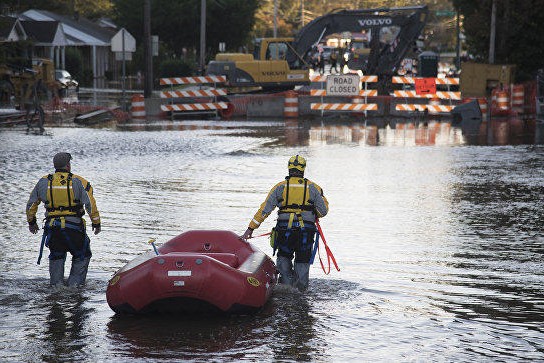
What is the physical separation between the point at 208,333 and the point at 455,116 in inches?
1125

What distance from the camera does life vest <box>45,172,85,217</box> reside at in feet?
37.6

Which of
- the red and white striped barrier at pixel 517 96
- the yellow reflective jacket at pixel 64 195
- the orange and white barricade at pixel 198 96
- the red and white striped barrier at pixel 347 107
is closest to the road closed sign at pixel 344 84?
the red and white striped barrier at pixel 347 107

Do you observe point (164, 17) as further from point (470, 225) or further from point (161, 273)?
point (161, 273)

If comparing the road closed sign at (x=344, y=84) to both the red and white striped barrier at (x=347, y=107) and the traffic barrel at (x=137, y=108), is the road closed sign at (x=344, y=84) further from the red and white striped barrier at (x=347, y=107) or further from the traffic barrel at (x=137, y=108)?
the traffic barrel at (x=137, y=108)

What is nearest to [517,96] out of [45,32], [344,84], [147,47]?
[344,84]

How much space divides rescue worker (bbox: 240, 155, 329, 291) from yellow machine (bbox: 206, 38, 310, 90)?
3597cm

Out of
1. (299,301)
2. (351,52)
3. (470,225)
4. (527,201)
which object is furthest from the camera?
(351,52)

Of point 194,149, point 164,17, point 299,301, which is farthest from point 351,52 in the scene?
point 299,301

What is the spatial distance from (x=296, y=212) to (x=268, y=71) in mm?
36997

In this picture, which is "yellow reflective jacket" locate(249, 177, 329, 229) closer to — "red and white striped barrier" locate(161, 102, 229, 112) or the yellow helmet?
the yellow helmet

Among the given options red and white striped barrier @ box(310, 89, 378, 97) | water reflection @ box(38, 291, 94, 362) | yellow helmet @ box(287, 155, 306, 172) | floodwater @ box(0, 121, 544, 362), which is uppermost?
yellow helmet @ box(287, 155, 306, 172)

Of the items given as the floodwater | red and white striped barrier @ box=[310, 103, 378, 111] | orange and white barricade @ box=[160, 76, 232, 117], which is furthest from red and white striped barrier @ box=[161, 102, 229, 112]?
the floodwater

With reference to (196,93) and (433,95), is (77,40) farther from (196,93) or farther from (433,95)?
(433,95)

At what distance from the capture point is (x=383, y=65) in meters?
46.3
